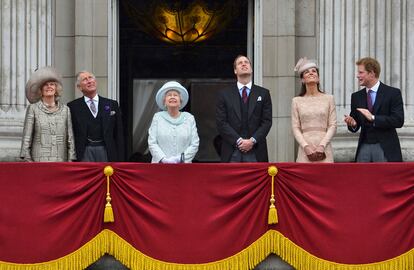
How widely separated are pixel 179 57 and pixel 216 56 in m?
0.57

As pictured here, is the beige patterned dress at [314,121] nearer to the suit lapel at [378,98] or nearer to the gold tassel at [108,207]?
the suit lapel at [378,98]

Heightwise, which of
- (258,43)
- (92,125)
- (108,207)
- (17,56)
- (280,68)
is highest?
(258,43)

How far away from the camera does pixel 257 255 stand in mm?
12914

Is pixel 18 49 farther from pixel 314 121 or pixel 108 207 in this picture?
pixel 314 121

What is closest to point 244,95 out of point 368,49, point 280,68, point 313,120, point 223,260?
point 313,120

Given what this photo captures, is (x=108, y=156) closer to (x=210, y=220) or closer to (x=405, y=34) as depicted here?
(x=210, y=220)

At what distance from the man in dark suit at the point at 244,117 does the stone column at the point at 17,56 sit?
3.26m

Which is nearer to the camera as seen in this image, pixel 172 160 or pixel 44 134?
pixel 172 160

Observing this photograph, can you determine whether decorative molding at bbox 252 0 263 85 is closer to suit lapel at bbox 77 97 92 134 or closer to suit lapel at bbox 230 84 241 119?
suit lapel at bbox 230 84 241 119

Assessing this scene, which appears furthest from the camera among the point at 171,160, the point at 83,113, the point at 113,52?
the point at 113,52

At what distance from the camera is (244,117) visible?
45.3ft

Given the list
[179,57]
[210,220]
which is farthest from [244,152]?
[179,57]

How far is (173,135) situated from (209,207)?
1.02 m

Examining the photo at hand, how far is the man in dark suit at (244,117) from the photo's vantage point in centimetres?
1373
